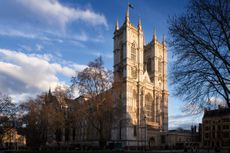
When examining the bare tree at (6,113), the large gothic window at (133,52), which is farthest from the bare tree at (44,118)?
the large gothic window at (133,52)

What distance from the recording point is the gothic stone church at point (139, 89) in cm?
7731

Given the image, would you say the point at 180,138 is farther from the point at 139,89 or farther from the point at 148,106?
the point at 139,89

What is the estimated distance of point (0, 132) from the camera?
60.7 meters

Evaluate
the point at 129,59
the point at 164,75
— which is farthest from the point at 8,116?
the point at 164,75

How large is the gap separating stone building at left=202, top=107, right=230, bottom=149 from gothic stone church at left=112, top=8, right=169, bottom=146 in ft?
40.7

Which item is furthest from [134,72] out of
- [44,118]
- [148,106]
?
[44,118]

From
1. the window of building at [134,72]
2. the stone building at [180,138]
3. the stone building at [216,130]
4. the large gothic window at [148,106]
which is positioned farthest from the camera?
the large gothic window at [148,106]

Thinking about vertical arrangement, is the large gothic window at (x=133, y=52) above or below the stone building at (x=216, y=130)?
above

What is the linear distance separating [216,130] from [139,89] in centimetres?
2599

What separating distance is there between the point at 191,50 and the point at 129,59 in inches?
2357

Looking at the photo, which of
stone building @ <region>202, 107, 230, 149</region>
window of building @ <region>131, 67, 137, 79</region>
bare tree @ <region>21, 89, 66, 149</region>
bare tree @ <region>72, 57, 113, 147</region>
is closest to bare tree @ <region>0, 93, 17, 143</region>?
bare tree @ <region>21, 89, 66, 149</region>

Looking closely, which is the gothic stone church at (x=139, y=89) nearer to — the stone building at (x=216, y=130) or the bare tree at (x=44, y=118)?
the stone building at (x=216, y=130)

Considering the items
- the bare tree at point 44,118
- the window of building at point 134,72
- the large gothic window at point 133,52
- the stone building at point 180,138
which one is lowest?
the stone building at point 180,138

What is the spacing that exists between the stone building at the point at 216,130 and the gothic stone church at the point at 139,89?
12400 millimetres
